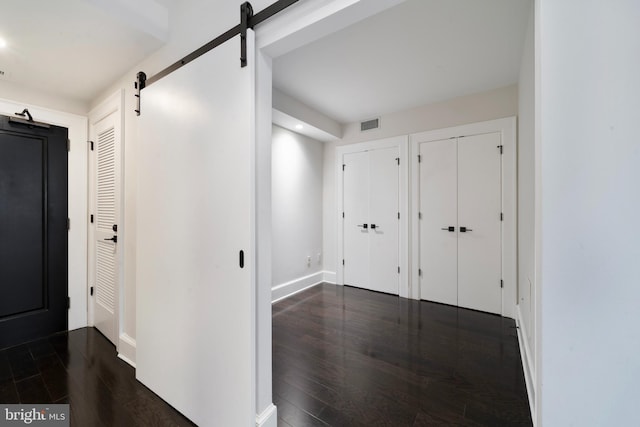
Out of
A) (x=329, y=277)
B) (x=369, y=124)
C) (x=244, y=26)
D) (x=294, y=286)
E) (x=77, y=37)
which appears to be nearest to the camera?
(x=244, y=26)

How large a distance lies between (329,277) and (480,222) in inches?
94.6

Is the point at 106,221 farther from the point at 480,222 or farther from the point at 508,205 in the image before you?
the point at 508,205

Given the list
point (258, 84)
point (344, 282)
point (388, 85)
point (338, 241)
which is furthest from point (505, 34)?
point (344, 282)

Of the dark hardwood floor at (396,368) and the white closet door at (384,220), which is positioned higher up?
the white closet door at (384,220)

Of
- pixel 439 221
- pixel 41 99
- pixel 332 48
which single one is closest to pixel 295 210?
pixel 439 221

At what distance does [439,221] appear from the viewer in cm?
330

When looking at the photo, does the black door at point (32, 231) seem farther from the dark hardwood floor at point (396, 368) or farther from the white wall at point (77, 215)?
the dark hardwood floor at point (396, 368)

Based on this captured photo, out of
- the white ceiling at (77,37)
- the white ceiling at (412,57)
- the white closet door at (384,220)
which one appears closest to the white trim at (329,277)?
the white closet door at (384,220)

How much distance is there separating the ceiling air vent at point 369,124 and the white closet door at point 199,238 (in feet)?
9.25

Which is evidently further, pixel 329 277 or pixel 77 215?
pixel 329 277

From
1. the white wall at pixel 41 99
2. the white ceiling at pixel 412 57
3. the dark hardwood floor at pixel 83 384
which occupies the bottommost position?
the dark hardwood floor at pixel 83 384

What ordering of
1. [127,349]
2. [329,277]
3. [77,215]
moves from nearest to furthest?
[127,349] → [77,215] → [329,277]

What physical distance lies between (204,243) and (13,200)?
7.82 ft
